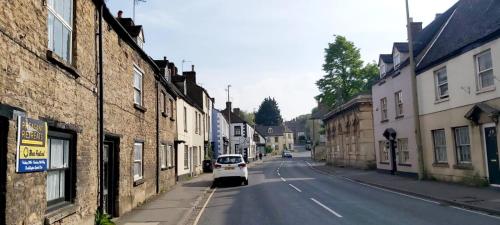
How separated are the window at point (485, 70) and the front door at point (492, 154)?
74.4 inches

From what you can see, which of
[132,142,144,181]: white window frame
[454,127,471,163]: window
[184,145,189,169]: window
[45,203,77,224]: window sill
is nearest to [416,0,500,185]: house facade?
[454,127,471,163]: window

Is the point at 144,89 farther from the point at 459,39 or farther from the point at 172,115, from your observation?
the point at 459,39

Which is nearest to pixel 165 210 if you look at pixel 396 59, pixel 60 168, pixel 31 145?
pixel 60 168

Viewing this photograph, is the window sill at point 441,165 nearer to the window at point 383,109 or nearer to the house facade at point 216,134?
the window at point 383,109

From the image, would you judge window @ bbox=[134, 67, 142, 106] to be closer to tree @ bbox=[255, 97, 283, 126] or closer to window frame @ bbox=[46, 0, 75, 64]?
window frame @ bbox=[46, 0, 75, 64]

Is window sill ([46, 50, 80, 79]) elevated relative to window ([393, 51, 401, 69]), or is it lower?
lower

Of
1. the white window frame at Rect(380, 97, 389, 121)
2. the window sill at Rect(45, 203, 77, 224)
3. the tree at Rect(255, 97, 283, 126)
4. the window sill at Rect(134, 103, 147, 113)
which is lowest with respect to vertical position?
the window sill at Rect(45, 203, 77, 224)

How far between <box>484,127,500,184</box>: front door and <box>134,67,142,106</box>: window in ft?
45.9

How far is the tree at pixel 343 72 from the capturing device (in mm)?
52250

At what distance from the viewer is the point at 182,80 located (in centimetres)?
3472

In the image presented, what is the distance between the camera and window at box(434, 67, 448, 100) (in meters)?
21.4

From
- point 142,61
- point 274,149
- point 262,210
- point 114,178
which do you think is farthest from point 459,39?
point 274,149

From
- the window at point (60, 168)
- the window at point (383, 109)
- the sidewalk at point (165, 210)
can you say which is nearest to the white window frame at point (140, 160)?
the sidewalk at point (165, 210)

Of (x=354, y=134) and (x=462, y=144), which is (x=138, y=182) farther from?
(x=354, y=134)
